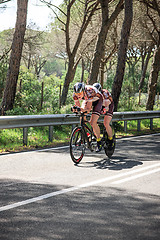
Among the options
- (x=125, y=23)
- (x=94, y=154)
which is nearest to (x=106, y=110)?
(x=94, y=154)

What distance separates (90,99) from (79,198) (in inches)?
120

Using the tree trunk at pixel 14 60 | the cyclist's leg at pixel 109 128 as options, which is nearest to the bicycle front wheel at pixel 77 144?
the cyclist's leg at pixel 109 128

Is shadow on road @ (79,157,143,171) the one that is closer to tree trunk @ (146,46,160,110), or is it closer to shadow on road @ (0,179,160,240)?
shadow on road @ (0,179,160,240)

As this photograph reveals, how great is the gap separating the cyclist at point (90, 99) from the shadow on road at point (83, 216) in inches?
96.8

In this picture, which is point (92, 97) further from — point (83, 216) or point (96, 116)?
point (83, 216)

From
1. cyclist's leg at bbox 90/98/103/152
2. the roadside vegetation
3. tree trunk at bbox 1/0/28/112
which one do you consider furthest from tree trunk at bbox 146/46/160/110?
cyclist's leg at bbox 90/98/103/152

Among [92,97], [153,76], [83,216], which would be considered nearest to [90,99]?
[92,97]

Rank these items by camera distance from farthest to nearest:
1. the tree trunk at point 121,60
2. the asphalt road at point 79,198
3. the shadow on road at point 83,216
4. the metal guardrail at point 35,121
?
the tree trunk at point 121,60, the metal guardrail at point 35,121, the asphalt road at point 79,198, the shadow on road at point 83,216

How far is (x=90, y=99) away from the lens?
8078mm

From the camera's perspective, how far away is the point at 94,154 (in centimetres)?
937

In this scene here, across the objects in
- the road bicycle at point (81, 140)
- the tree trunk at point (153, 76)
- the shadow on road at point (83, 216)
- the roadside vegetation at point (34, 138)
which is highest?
the tree trunk at point (153, 76)

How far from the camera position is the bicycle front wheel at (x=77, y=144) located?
7.93 metres

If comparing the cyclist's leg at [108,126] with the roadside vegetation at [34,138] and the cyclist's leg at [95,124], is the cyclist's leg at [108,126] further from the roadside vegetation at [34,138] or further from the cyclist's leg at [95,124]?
the roadside vegetation at [34,138]

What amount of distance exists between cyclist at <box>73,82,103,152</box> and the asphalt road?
0.74 m
